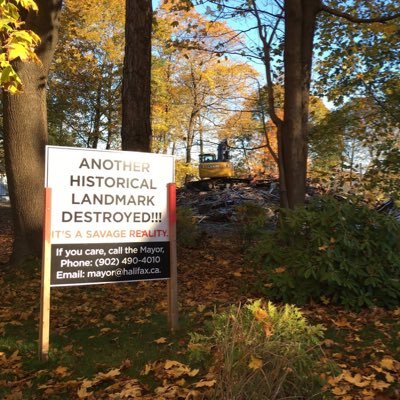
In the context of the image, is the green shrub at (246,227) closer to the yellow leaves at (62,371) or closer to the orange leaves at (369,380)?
the orange leaves at (369,380)

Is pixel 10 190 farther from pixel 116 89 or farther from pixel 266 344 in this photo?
pixel 116 89

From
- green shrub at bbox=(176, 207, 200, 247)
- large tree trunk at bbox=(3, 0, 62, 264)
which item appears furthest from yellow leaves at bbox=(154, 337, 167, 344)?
green shrub at bbox=(176, 207, 200, 247)

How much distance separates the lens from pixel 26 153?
8.88 metres

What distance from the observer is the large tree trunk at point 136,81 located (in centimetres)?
903

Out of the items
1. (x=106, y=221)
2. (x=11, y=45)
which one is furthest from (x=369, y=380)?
(x=11, y=45)

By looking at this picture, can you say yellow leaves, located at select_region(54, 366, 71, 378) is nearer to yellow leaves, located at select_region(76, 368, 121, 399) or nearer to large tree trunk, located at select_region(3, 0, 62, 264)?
yellow leaves, located at select_region(76, 368, 121, 399)

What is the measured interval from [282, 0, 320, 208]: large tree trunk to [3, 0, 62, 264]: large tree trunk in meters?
4.50

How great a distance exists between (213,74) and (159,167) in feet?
105

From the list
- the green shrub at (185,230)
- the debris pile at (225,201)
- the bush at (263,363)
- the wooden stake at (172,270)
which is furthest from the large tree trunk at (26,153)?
the debris pile at (225,201)

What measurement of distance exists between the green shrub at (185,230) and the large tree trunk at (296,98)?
327 cm

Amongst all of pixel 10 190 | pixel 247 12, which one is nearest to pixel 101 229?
pixel 10 190

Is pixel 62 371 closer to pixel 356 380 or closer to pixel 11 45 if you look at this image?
pixel 356 380

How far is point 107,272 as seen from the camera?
523 centimetres

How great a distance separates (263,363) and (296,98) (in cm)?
665
